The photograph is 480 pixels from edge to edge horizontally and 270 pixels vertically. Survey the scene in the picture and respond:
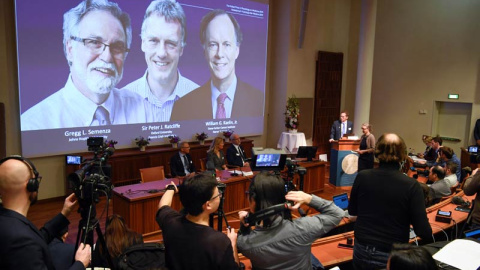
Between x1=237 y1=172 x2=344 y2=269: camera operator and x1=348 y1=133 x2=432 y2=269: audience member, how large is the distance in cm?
60

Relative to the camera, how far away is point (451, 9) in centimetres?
963

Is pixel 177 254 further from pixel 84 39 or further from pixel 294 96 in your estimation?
pixel 294 96

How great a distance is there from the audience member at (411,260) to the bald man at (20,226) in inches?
54.6

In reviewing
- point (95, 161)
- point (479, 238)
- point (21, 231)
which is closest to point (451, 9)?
point (479, 238)

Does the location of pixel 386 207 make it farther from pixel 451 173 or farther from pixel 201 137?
pixel 201 137

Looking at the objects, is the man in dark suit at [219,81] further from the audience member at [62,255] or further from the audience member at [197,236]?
the audience member at [197,236]

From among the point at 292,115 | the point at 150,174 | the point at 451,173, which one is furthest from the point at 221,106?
the point at 451,173

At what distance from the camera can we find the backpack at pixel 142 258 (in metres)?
2.24

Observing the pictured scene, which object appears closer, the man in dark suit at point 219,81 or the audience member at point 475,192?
the audience member at point 475,192

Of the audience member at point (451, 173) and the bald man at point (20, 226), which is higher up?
the bald man at point (20, 226)

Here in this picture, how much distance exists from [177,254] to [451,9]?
10235 mm

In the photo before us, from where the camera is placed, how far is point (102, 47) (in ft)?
22.4

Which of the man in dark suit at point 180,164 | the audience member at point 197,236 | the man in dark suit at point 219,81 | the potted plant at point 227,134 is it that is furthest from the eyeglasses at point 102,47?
the audience member at point 197,236

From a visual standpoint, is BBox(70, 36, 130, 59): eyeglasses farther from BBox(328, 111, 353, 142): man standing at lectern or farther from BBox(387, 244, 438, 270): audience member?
BBox(387, 244, 438, 270): audience member
